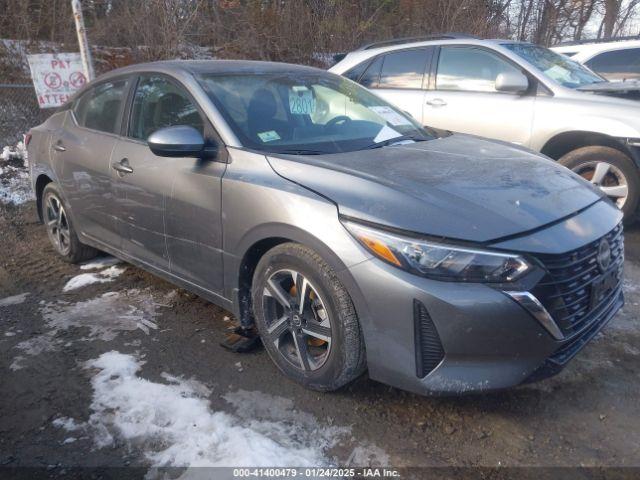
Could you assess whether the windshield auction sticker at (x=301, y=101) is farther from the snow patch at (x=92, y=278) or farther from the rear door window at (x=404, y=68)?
the rear door window at (x=404, y=68)

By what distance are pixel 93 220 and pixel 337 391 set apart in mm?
2450

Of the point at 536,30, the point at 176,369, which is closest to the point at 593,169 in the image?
the point at 176,369

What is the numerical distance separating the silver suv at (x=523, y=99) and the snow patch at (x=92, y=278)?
3536mm

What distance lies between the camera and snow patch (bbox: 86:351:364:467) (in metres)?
2.41

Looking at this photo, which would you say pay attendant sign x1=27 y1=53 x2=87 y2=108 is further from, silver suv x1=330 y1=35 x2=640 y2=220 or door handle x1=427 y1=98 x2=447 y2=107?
door handle x1=427 y1=98 x2=447 y2=107


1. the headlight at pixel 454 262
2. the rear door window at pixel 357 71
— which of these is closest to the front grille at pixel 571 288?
the headlight at pixel 454 262

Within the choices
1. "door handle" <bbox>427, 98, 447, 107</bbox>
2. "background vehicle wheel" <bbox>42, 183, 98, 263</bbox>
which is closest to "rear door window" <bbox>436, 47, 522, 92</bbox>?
"door handle" <bbox>427, 98, 447, 107</bbox>

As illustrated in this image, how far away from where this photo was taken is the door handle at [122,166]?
12.1ft

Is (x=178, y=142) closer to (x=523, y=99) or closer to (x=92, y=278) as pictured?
(x=92, y=278)

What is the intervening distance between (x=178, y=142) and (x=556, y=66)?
4373mm

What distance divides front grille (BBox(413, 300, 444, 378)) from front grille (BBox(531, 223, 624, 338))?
449 mm

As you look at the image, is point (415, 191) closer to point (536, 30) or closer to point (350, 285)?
point (350, 285)

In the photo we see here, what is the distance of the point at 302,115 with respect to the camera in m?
3.47

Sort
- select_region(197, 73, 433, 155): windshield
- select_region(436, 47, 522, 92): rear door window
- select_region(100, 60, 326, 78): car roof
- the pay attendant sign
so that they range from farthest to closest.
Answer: the pay attendant sign
select_region(436, 47, 522, 92): rear door window
select_region(100, 60, 326, 78): car roof
select_region(197, 73, 433, 155): windshield
